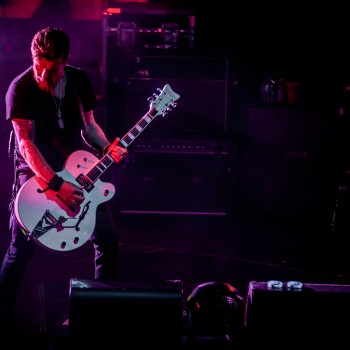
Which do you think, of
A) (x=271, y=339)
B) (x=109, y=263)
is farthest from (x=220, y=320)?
(x=109, y=263)

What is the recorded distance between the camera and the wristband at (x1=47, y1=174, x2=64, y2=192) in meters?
3.87

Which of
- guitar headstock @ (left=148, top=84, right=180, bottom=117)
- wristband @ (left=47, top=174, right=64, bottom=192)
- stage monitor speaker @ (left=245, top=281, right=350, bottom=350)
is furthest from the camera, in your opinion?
guitar headstock @ (left=148, top=84, right=180, bottom=117)

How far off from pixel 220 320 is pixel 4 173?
4743 millimetres

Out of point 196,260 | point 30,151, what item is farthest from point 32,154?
point 196,260

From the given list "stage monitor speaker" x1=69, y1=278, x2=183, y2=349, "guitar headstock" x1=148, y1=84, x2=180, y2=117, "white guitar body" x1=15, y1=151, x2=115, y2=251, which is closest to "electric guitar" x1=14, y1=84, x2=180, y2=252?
"white guitar body" x1=15, y1=151, x2=115, y2=251

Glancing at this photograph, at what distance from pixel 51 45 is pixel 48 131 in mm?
478

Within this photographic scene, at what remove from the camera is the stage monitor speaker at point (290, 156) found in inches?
306

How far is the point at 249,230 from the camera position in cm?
731

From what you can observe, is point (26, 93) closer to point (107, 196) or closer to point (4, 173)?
point (107, 196)

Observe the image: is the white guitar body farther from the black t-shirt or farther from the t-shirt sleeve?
the t-shirt sleeve

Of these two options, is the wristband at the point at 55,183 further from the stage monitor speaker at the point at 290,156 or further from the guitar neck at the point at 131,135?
the stage monitor speaker at the point at 290,156

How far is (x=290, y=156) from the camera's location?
25.6 feet

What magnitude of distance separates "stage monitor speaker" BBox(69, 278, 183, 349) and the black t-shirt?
103cm

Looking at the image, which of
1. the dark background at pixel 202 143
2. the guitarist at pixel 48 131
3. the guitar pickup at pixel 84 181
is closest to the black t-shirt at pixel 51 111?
the guitarist at pixel 48 131
